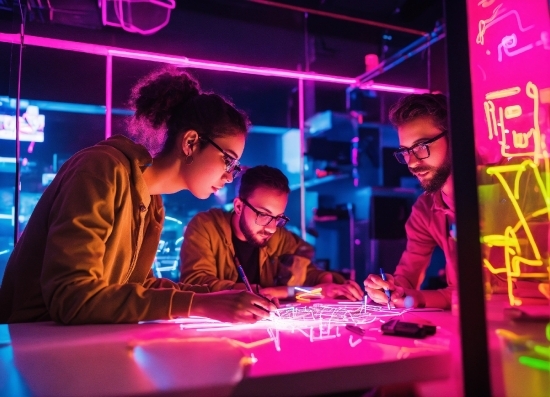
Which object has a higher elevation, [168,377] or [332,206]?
[332,206]

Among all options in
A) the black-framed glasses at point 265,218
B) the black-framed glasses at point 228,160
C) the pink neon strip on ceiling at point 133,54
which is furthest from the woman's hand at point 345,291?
the pink neon strip on ceiling at point 133,54

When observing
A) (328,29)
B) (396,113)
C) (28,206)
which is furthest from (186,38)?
(396,113)

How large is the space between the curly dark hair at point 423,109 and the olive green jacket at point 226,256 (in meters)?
1.11

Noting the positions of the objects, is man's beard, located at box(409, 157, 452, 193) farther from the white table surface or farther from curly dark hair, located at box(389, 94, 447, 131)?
the white table surface

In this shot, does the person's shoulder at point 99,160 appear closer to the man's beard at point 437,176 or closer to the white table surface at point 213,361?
the white table surface at point 213,361

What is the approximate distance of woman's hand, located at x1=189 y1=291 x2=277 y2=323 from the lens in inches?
50.3

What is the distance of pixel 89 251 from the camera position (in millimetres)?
1307

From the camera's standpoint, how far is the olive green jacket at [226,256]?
2568mm

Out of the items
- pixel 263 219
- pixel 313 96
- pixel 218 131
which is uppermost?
pixel 313 96

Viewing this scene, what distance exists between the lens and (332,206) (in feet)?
16.9

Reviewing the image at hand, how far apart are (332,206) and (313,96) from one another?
127 centimetres

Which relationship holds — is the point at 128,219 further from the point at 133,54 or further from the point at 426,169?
the point at 133,54

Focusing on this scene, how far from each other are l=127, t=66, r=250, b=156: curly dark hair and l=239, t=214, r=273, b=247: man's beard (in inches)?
35.2

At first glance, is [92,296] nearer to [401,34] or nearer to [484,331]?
[484,331]
